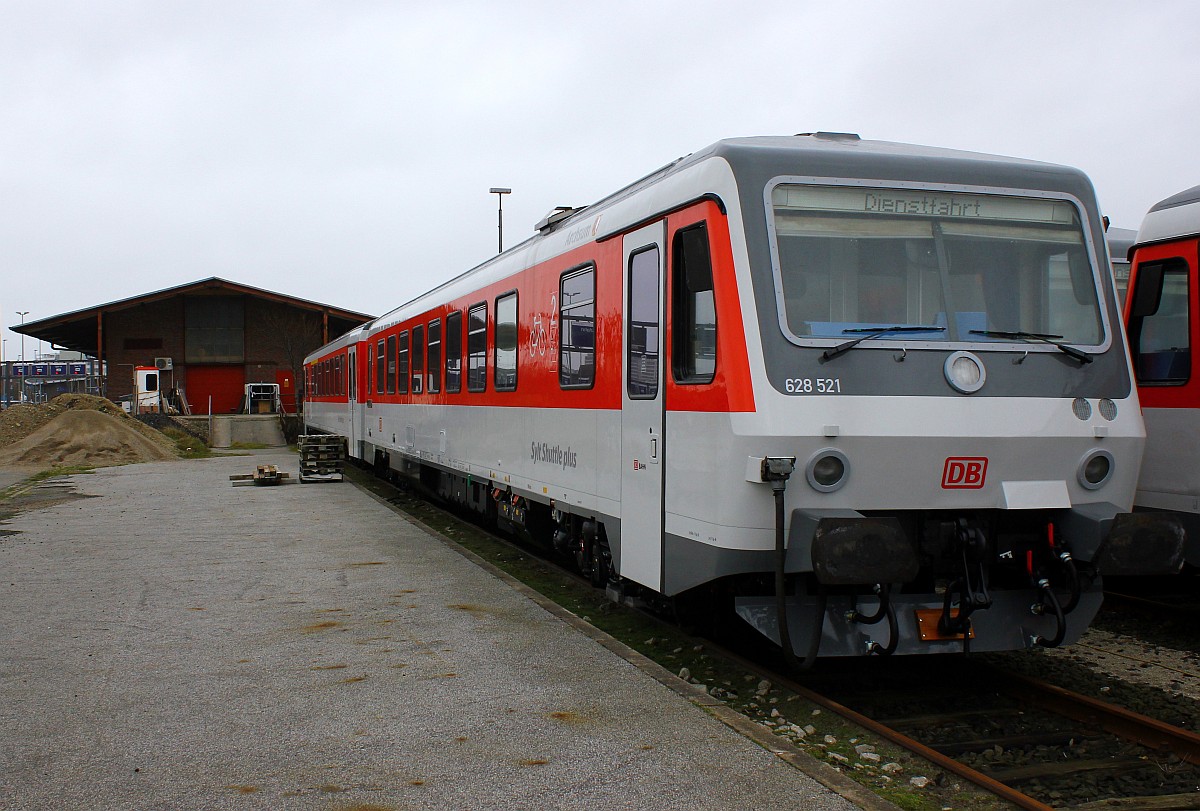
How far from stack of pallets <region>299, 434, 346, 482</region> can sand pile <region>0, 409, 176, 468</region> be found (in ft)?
31.7

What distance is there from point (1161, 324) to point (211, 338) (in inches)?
1935

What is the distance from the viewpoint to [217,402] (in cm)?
5247

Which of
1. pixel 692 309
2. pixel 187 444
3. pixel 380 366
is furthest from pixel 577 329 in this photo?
pixel 187 444

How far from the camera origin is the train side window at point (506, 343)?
10383mm

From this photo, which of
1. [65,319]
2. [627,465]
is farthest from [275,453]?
[627,465]

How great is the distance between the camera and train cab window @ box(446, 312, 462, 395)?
13070mm

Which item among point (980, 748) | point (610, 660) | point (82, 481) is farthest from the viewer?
point (82, 481)

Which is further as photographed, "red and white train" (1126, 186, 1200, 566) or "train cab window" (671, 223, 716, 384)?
"red and white train" (1126, 186, 1200, 566)

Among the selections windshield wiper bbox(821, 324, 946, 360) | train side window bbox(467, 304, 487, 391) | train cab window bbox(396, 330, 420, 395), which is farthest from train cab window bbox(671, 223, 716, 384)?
train cab window bbox(396, 330, 420, 395)

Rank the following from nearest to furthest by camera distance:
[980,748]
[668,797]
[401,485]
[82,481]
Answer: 1. [668,797]
2. [980,748]
3. [401,485]
4. [82,481]

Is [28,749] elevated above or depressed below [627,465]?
below

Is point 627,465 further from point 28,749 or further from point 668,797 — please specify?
point 28,749

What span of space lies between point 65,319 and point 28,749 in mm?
47193

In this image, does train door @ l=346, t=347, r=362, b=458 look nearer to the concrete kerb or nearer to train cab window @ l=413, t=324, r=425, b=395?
train cab window @ l=413, t=324, r=425, b=395
